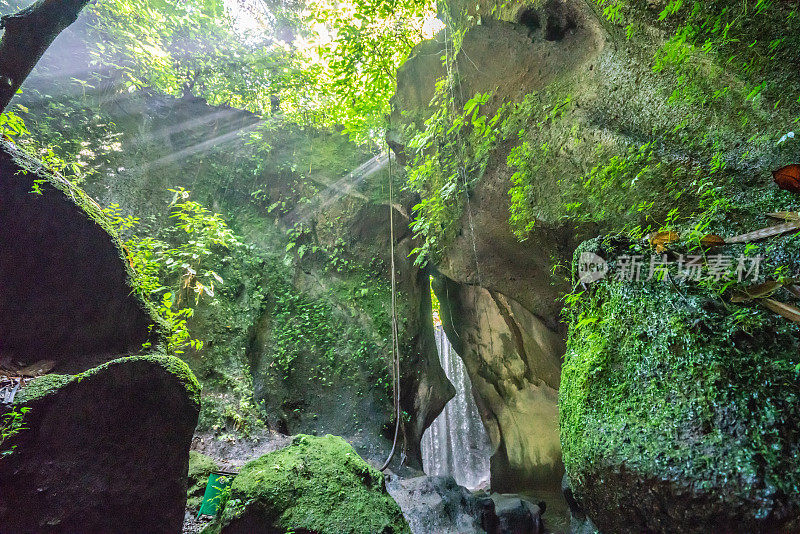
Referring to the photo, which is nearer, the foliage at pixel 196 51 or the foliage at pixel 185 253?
the foliage at pixel 185 253

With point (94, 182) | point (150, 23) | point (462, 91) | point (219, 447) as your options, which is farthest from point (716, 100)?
point (150, 23)

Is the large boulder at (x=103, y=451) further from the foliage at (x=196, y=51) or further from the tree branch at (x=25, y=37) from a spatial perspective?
the foliage at (x=196, y=51)

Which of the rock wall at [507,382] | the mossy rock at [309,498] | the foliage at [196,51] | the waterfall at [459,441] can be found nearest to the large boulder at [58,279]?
the mossy rock at [309,498]

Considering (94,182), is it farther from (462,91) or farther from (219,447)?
(462,91)

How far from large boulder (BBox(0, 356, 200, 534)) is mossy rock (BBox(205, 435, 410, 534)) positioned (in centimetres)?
62

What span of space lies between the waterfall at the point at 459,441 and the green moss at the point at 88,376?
1253 centimetres

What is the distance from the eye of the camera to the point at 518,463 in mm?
9617

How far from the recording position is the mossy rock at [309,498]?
302cm

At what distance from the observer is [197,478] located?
4.39m

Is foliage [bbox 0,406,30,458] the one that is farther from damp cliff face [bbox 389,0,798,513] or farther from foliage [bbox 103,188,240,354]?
damp cliff face [bbox 389,0,798,513]

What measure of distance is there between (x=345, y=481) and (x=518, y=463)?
26.1 ft

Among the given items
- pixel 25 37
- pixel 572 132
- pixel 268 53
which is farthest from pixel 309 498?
pixel 268 53

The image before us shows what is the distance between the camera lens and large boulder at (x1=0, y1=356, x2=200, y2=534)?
2436mm

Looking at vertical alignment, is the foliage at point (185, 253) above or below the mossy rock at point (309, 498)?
above
